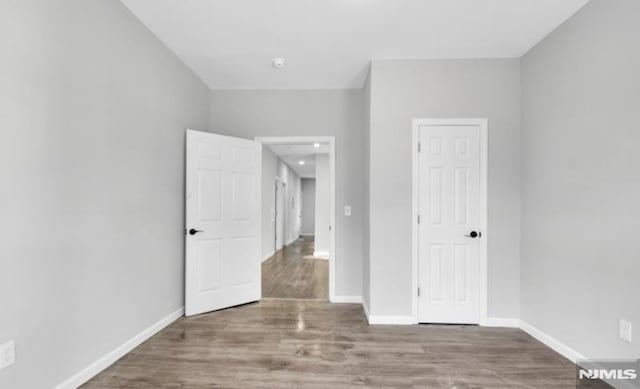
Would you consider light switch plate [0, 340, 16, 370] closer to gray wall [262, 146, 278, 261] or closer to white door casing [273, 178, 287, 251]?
gray wall [262, 146, 278, 261]

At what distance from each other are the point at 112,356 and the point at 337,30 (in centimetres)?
312

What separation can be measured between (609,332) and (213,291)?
11.2 ft

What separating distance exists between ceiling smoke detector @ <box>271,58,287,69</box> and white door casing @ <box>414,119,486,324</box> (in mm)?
1527

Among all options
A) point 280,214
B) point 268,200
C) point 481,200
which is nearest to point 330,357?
point 481,200

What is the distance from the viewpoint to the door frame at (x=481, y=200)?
→ 3082mm

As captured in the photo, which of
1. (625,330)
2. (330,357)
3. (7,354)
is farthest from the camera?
(330,357)

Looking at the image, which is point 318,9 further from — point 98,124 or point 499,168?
point 499,168

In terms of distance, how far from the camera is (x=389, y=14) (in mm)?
2471

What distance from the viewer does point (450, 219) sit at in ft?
10.2

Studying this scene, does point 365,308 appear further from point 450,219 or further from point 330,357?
point 450,219

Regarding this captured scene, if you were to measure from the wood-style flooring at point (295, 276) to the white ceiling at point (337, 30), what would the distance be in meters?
2.77

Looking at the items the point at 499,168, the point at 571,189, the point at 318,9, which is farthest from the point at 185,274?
the point at 571,189

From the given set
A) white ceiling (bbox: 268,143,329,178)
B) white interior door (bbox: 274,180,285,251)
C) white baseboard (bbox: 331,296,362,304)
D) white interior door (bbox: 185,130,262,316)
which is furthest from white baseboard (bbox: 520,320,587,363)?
white interior door (bbox: 274,180,285,251)

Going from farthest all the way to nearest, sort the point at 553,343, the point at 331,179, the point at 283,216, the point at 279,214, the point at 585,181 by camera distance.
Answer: the point at 283,216
the point at 279,214
the point at 331,179
the point at 553,343
the point at 585,181
